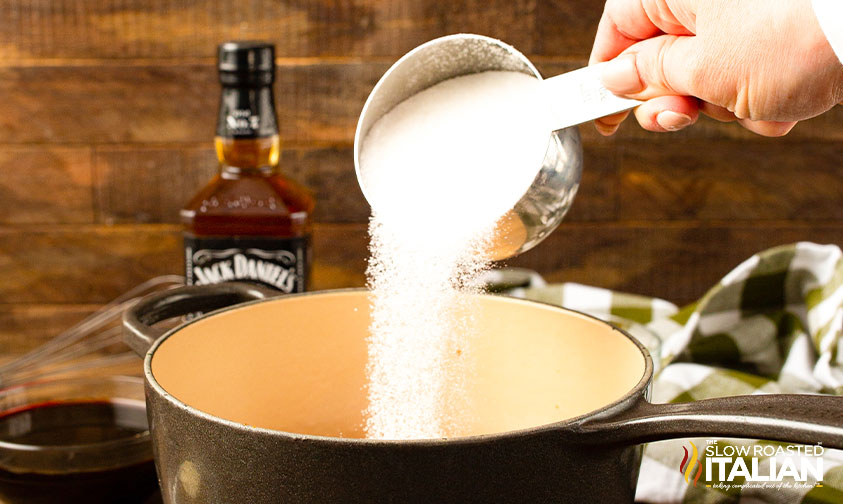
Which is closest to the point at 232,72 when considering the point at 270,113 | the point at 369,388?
the point at 270,113

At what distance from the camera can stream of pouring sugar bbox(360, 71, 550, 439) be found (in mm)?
529

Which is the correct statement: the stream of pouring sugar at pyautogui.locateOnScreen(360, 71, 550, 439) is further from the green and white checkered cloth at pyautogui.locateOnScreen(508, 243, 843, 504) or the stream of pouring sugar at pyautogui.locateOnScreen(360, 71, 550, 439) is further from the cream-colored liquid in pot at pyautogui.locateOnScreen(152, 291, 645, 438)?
the green and white checkered cloth at pyautogui.locateOnScreen(508, 243, 843, 504)

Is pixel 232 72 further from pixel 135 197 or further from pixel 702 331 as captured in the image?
pixel 702 331

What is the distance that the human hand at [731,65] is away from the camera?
41cm

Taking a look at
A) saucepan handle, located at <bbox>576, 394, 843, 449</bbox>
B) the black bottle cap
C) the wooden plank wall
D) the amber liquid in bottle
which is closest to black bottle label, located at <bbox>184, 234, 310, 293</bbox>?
the amber liquid in bottle

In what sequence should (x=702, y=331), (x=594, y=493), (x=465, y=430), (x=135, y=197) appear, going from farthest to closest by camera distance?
(x=135, y=197) → (x=702, y=331) → (x=465, y=430) → (x=594, y=493)

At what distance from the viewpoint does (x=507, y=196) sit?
521 mm

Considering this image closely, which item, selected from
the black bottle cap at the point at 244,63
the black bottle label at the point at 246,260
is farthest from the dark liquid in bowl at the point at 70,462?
the black bottle cap at the point at 244,63

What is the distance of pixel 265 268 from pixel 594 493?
452 millimetres

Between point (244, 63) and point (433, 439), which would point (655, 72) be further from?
point (244, 63)

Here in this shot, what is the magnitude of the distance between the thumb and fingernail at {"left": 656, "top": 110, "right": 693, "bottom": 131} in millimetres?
18

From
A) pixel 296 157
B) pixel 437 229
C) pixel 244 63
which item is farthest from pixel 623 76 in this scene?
pixel 296 157

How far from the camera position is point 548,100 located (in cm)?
53

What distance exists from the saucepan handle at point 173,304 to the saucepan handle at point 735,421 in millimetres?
273
